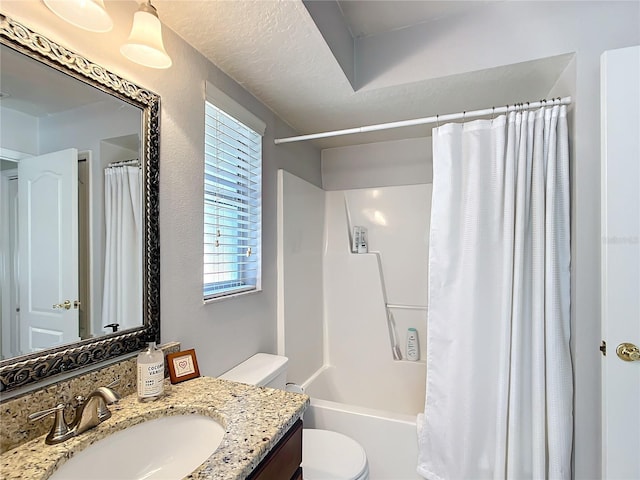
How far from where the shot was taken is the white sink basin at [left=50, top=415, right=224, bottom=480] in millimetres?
765

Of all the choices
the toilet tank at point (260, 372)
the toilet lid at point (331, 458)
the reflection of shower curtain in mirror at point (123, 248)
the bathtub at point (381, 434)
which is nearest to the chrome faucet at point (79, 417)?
the reflection of shower curtain in mirror at point (123, 248)

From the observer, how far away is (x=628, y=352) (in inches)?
44.1

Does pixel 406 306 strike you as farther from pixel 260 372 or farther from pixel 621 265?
pixel 621 265

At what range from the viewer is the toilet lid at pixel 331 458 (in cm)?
131

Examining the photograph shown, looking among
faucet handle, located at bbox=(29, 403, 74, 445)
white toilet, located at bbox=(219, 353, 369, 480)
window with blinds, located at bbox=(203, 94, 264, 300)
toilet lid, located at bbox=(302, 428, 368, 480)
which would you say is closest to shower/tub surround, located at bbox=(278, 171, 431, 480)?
window with blinds, located at bbox=(203, 94, 264, 300)

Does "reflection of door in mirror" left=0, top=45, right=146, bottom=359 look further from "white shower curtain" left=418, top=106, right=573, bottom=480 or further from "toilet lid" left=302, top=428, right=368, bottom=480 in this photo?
"white shower curtain" left=418, top=106, right=573, bottom=480

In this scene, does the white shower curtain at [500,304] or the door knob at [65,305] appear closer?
the door knob at [65,305]

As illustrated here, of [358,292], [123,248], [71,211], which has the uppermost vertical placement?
[71,211]

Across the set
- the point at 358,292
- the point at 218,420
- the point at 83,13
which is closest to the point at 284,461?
the point at 218,420

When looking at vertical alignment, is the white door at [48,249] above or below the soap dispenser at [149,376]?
above

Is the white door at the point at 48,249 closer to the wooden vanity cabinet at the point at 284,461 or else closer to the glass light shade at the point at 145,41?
the glass light shade at the point at 145,41

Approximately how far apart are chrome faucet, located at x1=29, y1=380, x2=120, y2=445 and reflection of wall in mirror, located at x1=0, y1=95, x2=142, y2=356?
19 cm

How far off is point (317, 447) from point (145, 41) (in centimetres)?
170

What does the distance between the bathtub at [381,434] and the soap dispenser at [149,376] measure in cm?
109
